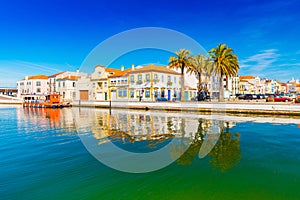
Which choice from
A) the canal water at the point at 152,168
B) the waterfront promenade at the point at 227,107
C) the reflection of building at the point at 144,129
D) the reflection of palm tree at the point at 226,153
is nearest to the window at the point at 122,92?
the waterfront promenade at the point at 227,107

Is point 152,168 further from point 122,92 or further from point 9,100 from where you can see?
point 9,100

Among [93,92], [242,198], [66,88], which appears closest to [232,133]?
[242,198]

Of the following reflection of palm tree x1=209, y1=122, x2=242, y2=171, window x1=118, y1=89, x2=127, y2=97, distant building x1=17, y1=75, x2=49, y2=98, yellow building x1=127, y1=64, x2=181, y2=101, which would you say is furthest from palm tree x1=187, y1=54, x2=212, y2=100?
distant building x1=17, y1=75, x2=49, y2=98

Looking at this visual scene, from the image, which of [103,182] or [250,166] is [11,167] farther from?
[250,166]

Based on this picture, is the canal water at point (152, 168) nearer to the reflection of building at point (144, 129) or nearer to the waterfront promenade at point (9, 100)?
A: the reflection of building at point (144, 129)

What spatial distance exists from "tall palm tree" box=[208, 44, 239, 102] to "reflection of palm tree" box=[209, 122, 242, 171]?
91.2 ft

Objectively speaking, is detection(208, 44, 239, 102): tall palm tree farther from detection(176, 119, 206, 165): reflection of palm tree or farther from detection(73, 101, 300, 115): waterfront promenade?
detection(176, 119, 206, 165): reflection of palm tree

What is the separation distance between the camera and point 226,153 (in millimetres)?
11656

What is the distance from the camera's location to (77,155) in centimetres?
1156

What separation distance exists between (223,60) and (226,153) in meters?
33.2

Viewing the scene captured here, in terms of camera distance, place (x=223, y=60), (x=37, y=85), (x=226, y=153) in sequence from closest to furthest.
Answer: (x=226, y=153) < (x=223, y=60) < (x=37, y=85)

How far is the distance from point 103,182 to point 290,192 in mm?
6471

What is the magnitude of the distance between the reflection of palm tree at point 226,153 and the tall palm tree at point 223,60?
1094 inches

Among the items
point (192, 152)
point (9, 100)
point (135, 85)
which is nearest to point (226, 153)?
point (192, 152)
